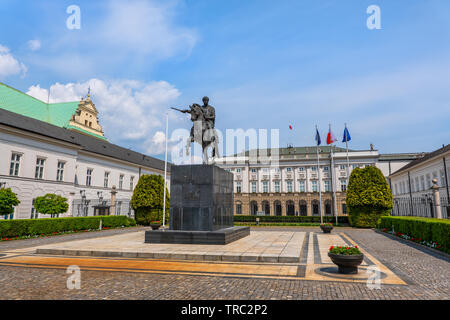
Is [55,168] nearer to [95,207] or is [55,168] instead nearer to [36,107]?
[95,207]

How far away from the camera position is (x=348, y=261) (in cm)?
767

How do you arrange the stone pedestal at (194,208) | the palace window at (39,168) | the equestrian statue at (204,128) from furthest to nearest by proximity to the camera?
the palace window at (39,168), the equestrian statue at (204,128), the stone pedestal at (194,208)

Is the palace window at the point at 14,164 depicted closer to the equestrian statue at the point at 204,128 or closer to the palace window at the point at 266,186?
the equestrian statue at the point at 204,128

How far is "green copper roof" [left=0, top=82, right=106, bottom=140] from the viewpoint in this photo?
38.6 m

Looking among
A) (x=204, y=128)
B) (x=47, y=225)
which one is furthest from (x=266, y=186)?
(x=204, y=128)

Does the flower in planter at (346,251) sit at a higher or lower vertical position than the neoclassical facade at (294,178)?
lower

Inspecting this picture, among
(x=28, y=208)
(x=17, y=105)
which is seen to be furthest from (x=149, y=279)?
(x=17, y=105)

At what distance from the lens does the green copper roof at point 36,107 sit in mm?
38594

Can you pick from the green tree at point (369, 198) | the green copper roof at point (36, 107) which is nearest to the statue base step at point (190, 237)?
the green tree at point (369, 198)

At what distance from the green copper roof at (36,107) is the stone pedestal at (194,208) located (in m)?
36.2

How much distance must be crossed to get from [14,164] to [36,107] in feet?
Answer: 84.0
